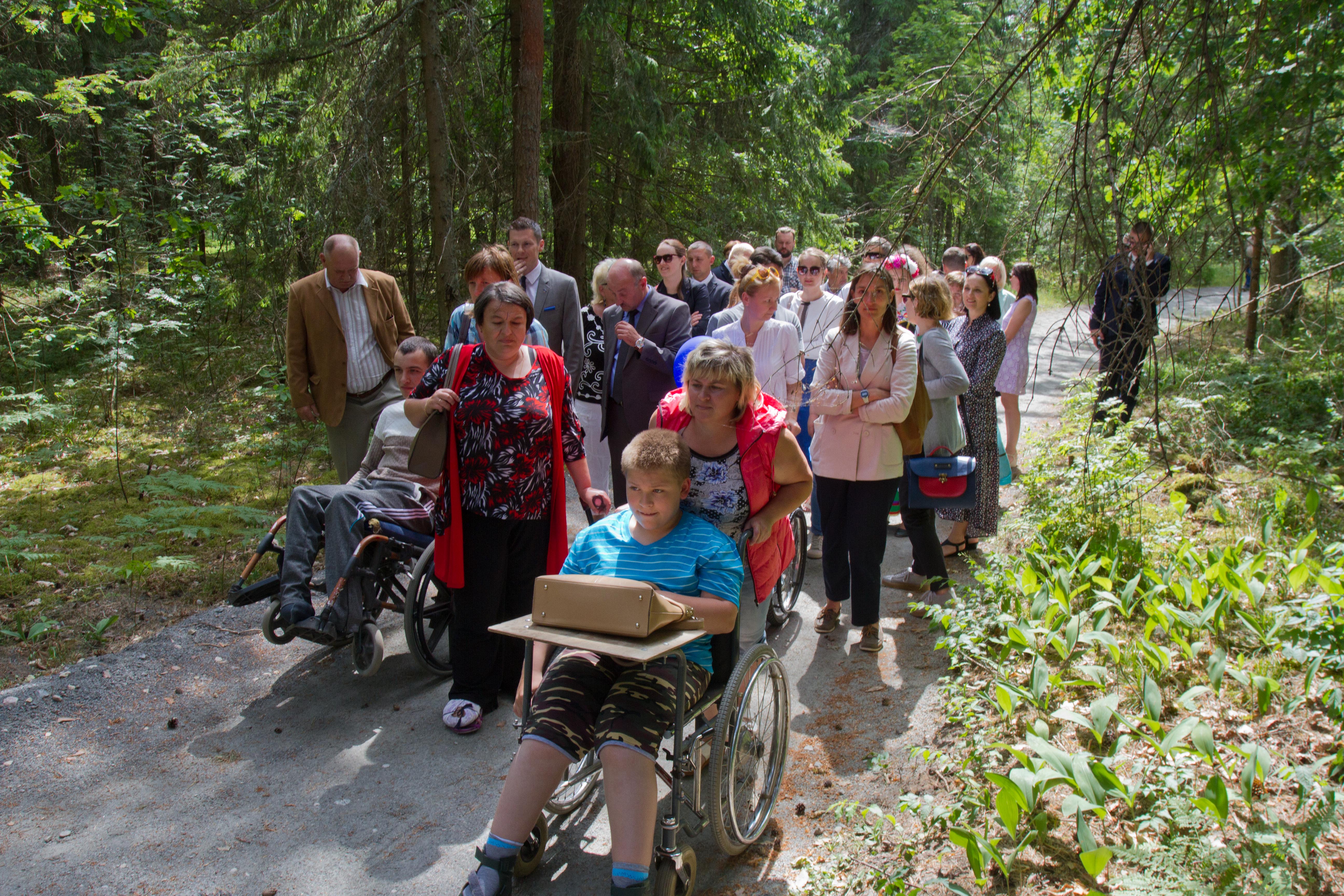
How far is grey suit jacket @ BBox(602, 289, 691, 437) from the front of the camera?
5531mm

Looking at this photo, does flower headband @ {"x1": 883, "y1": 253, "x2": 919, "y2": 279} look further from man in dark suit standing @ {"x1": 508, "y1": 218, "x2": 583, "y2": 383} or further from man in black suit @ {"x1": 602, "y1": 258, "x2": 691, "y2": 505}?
man in dark suit standing @ {"x1": 508, "y1": 218, "x2": 583, "y2": 383}

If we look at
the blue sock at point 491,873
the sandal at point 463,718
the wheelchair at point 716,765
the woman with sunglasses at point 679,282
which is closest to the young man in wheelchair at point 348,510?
the sandal at point 463,718

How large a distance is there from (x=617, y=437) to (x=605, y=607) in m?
3.13

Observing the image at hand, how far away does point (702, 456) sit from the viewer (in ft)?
11.4

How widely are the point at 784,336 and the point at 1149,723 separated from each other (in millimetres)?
3271

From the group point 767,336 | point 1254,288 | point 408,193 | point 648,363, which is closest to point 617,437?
point 648,363

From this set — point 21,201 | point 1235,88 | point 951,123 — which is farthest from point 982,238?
point 21,201

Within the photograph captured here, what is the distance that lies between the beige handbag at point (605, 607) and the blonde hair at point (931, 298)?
3130 millimetres

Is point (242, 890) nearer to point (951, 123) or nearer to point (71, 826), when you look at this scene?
point (71, 826)

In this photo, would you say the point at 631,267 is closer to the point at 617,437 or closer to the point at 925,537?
the point at 617,437

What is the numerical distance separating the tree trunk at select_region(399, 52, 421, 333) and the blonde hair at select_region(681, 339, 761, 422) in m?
6.30

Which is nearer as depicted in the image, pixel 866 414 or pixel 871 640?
pixel 866 414

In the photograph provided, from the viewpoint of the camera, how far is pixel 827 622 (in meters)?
5.04

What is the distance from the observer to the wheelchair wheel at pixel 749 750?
2.80 m
